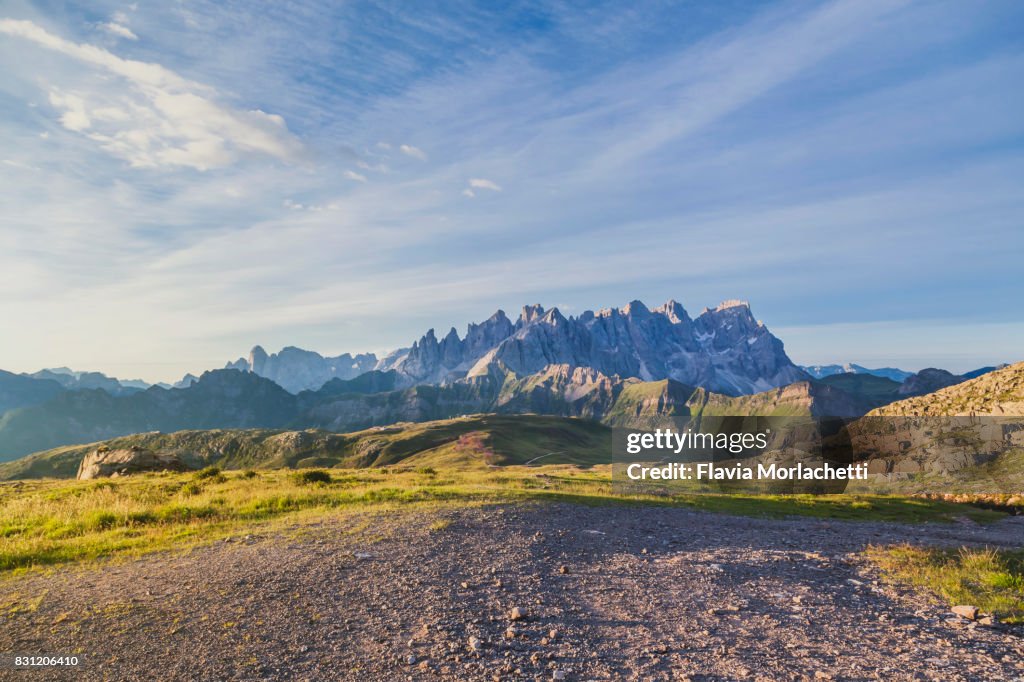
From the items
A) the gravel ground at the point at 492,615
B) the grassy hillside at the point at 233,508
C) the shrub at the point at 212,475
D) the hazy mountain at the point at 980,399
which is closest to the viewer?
the gravel ground at the point at 492,615

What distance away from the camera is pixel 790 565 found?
17.0 metres

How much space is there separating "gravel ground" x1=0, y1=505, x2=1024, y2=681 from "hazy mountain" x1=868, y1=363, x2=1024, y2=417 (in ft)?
121

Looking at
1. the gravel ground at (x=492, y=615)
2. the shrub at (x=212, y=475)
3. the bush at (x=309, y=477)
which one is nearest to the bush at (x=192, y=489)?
the shrub at (x=212, y=475)

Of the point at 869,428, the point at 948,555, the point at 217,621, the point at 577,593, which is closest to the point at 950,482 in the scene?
the point at 869,428

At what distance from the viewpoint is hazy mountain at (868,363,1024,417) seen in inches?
1687

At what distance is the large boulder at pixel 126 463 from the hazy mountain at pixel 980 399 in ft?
252

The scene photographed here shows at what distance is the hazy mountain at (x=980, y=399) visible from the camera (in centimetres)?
4285

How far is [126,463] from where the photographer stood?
191 ft

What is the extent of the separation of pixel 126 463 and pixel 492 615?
206 feet

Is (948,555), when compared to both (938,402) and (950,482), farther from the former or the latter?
(938,402)

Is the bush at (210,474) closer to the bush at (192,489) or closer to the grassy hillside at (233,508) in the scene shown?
the grassy hillside at (233,508)

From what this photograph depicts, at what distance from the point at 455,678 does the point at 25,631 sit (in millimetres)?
10113

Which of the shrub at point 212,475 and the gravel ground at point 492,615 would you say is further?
the shrub at point 212,475

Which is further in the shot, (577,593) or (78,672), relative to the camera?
(577,593)
